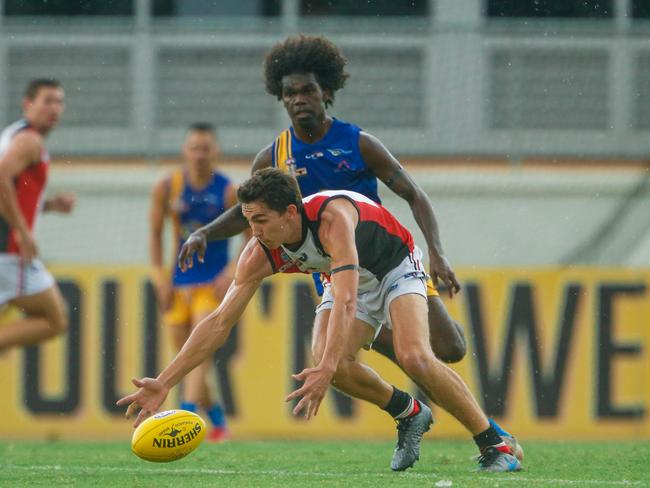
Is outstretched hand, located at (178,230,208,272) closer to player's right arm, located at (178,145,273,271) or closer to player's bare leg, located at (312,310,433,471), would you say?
player's right arm, located at (178,145,273,271)

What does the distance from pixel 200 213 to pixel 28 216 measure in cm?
132

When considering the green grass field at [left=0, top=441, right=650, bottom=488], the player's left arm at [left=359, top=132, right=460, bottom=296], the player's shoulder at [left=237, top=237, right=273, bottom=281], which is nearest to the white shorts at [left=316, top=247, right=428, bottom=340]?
the player's left arm at [left=359, top=132, right=460, bottom=296]

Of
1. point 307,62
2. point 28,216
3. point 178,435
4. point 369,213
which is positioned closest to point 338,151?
point 307,62

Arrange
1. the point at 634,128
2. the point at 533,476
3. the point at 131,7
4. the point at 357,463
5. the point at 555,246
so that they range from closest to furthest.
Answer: the point at 533,476, the point at 357,463, the point at 555,246, the point at 634,128, the point at 131,7

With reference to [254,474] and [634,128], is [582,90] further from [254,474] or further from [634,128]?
[254,474]

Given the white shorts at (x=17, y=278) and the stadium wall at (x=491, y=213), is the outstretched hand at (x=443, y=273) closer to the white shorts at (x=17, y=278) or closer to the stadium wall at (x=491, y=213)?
the white shorts at (x=17, y=278)

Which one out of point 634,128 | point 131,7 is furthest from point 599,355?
point 131,7

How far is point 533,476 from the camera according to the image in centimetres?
771

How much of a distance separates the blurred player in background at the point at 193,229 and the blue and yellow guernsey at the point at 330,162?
2978mm

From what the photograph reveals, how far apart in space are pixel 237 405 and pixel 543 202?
3500mm

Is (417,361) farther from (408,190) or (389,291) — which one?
(408,190)

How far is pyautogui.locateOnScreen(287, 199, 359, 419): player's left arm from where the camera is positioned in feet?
20.9

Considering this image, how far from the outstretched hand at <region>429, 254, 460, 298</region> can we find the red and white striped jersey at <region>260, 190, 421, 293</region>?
0.12 meters

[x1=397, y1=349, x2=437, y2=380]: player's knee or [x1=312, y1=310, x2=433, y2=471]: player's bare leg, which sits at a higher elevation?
[x1=397, y1=349, x2=437, y2=380]: player's knee
